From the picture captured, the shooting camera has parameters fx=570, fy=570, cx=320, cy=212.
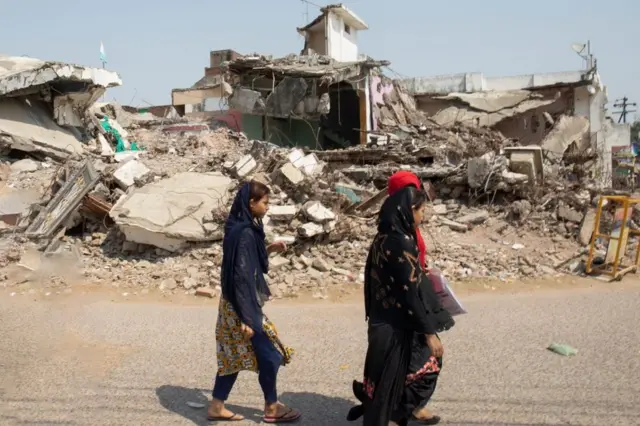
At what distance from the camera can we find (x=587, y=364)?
14.6ft

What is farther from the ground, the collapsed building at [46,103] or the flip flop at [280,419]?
the collapsed building at [46,103]

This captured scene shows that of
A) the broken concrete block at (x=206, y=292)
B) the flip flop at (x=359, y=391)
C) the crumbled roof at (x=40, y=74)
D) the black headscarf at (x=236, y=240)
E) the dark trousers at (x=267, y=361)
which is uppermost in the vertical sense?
the crumbled roof at (x=40, y=74)

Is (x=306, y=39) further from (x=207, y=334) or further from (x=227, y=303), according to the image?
Answer: (x=227, y=303)

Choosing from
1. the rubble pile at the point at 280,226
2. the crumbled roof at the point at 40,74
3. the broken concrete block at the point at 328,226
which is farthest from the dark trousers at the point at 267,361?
the crumbled roof at the point at 40,74

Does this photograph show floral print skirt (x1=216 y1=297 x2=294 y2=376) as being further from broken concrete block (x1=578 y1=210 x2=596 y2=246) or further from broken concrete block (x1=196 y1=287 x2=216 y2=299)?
broken concrete block (x1=578 y1=210 x2=596 y2=246)

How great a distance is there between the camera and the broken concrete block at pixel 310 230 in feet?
28.1

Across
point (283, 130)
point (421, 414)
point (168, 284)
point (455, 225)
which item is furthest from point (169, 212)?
point (283, 130)

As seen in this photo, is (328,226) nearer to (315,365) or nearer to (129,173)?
(129,173)

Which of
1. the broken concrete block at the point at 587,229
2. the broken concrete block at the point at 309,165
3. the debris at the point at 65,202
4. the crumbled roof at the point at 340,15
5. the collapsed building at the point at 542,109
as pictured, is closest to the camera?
the debris at the point at 65,202

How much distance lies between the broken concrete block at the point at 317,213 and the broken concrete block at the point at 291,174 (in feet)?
2.60

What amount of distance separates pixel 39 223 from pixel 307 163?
183 inches

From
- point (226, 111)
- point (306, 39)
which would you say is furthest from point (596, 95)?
point (306, 39)

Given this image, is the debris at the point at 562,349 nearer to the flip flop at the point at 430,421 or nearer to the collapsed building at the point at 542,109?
the flip flop at the point at 430,421

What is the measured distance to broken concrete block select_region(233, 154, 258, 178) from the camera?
1012 cm
